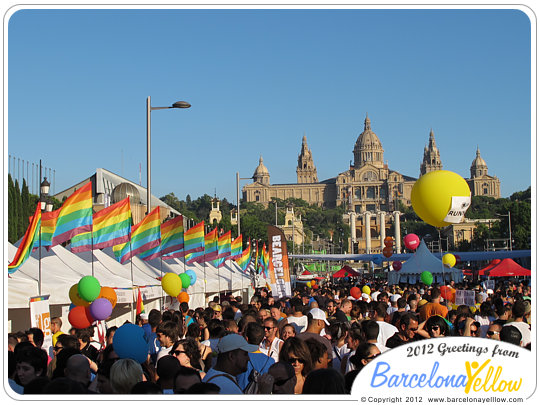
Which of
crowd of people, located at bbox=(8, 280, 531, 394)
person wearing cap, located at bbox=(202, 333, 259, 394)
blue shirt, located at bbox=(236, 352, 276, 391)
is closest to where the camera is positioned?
crowd of people, located at bbox=(8, 280, 531, 394)

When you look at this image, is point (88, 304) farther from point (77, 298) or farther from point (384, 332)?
point (384, 332)

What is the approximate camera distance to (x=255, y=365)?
6312 millimetres

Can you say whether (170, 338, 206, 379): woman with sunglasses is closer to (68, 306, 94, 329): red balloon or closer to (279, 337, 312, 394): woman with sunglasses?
(279, 337, 312, 394): woman with sunglasses

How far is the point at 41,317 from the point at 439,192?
4.58 m

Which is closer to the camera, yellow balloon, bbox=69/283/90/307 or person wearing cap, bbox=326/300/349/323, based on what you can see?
yellow balloon, bbox=69/283/90/307

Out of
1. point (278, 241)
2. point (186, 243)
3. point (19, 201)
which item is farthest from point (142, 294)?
point (19, 201)

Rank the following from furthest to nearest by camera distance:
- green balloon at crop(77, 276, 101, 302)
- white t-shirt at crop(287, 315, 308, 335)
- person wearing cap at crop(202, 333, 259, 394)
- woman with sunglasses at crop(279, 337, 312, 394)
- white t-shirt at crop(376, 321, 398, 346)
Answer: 1. green balloon at crop(77, 276, 101, 302)
2. white t-shirt at crop(287, 315, 308, 335)
3. white t-shirt at crop(376, 321, 398, 346)
4. woman with sunglasses at crop(279, 337, 312, 394)
5. person wearing cap at crop(202, 333, 259, 394)

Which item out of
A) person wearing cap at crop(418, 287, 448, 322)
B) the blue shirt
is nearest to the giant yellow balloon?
person wearing cap at crop(418, 287, 448, 322)

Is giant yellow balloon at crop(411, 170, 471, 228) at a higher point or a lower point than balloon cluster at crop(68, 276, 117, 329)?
higher

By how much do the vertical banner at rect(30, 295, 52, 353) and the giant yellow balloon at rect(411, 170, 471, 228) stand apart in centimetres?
432

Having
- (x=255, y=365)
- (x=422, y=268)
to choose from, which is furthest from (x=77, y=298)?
(x=422, y=268)

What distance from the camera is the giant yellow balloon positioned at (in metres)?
8.95

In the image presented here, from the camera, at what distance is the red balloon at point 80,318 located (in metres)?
9.29

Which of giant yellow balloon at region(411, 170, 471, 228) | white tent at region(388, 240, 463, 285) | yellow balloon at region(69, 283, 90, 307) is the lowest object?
white tent at region(388, 240, 463, 285)
